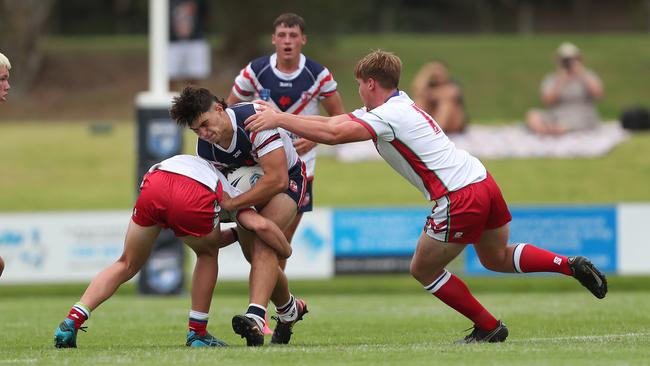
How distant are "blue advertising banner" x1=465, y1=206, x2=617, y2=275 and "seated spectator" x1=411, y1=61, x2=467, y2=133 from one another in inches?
189

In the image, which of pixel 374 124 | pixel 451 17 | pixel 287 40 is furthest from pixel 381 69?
pixel 451 17

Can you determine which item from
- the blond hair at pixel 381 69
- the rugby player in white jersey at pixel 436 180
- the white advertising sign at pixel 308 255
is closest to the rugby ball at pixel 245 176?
the rugby player in white jersey at pixel 436 180

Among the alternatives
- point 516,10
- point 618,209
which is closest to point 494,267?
point 618,209

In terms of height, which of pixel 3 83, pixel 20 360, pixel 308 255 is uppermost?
pixel 3 83

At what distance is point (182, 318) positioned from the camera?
11570 mm

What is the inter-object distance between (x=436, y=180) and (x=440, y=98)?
469 inches

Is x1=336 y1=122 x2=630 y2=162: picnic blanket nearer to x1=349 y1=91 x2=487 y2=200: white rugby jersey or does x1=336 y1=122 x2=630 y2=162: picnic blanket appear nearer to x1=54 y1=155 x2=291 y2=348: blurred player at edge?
x1=349 y1=91 x2=487 y2=200: white rugby jersey

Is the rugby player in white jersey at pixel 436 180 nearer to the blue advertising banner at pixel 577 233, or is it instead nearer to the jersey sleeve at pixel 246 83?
the jersey sleeve at pixel 246 83

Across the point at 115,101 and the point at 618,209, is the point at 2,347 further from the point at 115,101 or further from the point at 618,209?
the point at 115,101

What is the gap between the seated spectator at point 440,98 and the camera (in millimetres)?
20109

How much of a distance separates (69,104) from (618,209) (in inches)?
920

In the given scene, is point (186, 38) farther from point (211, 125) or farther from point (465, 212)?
point (465, 212)

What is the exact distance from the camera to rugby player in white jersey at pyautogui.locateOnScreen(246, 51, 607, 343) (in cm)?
805

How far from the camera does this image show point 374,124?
8.06 meters
